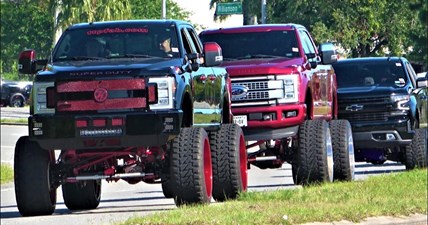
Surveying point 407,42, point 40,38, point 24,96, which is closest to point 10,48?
point 40,38

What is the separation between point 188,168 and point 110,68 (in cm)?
146

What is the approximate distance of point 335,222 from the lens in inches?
640

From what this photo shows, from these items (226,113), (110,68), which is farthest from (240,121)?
(110,68)

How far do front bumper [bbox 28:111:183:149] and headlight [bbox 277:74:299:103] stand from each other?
535 cm

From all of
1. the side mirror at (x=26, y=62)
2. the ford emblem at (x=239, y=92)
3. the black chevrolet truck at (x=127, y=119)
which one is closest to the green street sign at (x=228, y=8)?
the ford emblem at (x=239, y=92)

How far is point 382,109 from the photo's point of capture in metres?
28.5

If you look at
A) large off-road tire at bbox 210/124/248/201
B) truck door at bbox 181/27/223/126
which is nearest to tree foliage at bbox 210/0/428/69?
truck door at bbox 181/27/223/126

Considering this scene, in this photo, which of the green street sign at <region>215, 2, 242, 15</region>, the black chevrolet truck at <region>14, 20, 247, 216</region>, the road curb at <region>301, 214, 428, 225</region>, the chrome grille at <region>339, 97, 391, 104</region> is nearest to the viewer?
the road curb at <region>301, 214, 428, 225</region>

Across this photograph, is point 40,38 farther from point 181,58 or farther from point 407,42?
point 181,58

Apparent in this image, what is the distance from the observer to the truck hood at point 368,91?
28.4 meters

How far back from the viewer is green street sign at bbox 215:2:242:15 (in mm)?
43688

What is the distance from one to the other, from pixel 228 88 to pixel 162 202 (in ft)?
7.10

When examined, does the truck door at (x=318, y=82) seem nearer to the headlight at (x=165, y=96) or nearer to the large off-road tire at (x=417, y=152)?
the large off-road tire at (x=417, y=152)

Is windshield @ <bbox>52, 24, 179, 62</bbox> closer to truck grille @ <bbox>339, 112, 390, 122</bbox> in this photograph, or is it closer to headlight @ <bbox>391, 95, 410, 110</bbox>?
truck grille @ <bbox>339, 112, 390, 122</bbox>
